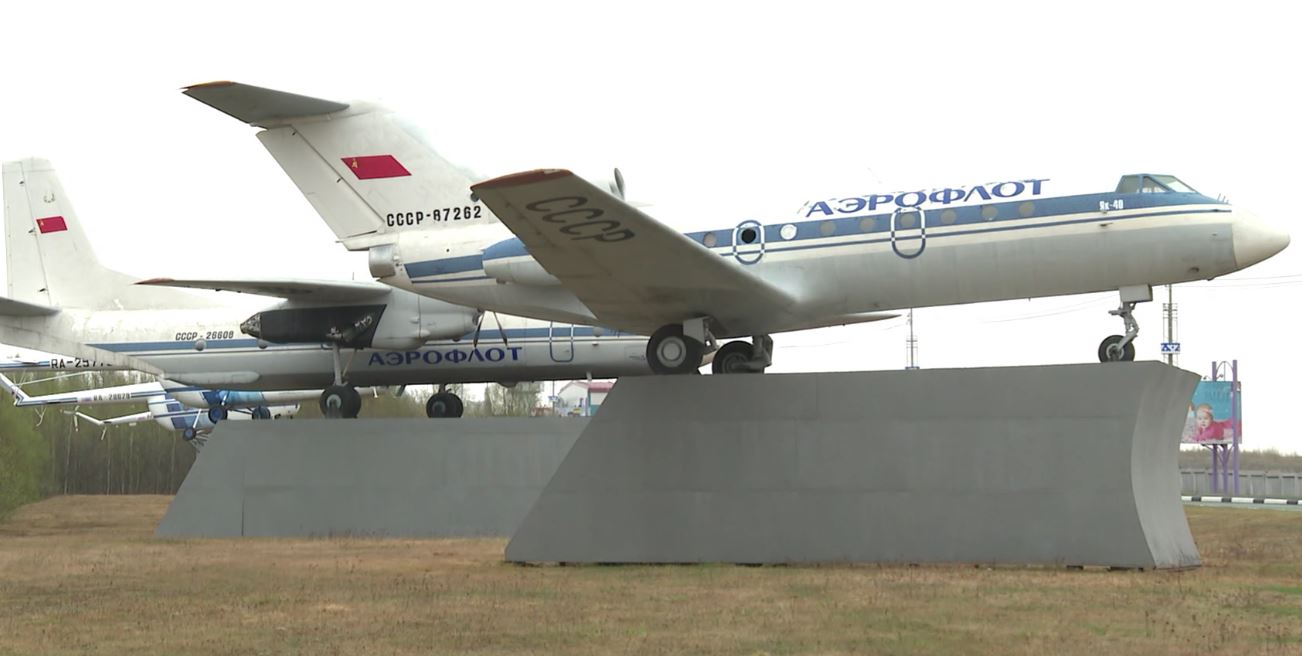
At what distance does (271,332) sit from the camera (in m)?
30.7

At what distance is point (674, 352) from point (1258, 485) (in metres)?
44.3

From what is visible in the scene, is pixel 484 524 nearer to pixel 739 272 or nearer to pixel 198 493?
pixel 198 493

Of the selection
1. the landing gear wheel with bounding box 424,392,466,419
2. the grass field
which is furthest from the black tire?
the landing gear wheel with bounding box 424,392,466,419

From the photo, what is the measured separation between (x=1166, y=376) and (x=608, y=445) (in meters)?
6.90

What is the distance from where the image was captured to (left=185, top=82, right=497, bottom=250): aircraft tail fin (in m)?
22.9

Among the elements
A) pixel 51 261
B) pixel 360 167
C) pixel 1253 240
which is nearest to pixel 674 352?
pixel 360 167

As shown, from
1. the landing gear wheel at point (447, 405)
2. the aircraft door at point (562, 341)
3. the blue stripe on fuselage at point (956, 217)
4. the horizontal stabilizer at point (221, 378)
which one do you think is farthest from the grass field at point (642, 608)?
the landing gear wheel at point (447, 405)

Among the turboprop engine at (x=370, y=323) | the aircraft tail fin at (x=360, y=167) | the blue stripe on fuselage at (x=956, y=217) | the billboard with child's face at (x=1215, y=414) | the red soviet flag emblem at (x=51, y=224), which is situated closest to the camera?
the blue stripe on fuselage at (x=956, y=217)

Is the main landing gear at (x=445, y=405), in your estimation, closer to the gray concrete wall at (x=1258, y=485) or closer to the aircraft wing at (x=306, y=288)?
the aircraft wing at (x=306, y=288)

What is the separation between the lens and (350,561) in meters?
21.3

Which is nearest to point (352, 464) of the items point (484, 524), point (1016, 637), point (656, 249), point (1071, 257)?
point (484, 524)

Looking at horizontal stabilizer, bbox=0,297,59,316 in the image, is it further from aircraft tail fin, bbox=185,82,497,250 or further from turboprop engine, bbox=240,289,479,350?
aircraft tail fin, bbox=185,82,497,250

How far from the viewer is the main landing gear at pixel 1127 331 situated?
1833cm

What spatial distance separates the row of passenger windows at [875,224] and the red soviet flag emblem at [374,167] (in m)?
5.76
